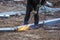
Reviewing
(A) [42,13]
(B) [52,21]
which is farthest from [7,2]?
(B) [52,21]

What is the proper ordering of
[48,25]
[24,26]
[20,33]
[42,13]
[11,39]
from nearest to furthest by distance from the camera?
[11,39] < [20,33] < [24,26] < [48,25] < [42,13]

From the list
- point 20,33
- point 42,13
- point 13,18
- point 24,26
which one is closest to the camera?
point 20,33

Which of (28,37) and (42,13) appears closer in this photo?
(28,37)

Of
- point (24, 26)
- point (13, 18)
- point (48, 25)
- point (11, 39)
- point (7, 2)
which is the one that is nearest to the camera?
point (11, 39)

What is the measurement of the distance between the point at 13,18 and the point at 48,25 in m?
1.82

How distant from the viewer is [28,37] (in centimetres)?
595

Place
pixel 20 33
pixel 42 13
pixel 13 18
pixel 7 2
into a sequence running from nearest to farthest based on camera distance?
pixel 20 33, pixel 13 18, pixel 42 13, pixel 7 2

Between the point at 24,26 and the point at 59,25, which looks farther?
the point at 59,25

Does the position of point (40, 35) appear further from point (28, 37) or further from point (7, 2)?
point (7, 2)

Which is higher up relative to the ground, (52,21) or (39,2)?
(39,2)

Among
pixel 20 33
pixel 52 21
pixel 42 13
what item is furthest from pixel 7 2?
pixel 20 33

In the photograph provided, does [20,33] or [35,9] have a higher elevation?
[35,9]

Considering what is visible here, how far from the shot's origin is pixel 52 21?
745cm

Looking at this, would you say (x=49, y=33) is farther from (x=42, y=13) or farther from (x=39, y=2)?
(x=42, y=13)
